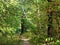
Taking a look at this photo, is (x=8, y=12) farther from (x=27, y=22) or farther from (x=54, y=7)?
(x=27, y=22)

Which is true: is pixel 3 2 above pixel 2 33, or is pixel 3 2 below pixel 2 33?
above

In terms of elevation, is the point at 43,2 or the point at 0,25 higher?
the point at 43,2

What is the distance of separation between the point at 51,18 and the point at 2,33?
935 centimetres

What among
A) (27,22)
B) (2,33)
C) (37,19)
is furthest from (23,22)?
(37,19)

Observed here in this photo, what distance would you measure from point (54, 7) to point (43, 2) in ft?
3.44

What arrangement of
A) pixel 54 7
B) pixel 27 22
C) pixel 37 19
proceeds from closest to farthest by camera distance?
pixel 54 7 → pixel 37 19 → pixel 27 22

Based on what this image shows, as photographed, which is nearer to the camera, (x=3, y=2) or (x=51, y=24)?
(x=51, y=24)

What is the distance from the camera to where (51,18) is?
13.8 meters

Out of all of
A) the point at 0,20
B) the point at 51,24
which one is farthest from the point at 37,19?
the point at 0,20

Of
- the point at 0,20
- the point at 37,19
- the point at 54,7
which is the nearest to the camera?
the point at 54,7

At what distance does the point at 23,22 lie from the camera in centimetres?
4312

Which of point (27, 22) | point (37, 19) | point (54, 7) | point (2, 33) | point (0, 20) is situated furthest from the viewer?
point (27, 22)

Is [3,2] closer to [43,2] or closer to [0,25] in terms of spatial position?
[0,25]

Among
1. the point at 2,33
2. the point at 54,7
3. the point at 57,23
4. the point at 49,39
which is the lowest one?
the point at 2,33
